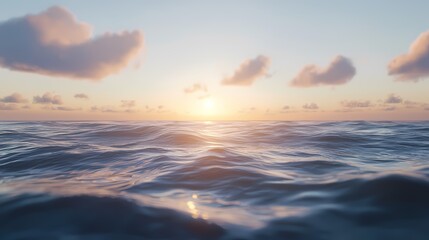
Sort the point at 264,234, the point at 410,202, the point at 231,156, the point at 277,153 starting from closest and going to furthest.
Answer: the point at 264,234 < the point at 410,202 < the point at 231,156 < the point at 277,153

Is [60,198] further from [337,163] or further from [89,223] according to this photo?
[337,163]

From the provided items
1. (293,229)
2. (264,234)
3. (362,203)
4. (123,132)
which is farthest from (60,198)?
(123,132)

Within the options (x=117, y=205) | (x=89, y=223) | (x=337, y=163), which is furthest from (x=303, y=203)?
(x=337, y=163)

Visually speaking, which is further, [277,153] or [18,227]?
[277,153]

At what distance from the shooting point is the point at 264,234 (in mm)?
3562

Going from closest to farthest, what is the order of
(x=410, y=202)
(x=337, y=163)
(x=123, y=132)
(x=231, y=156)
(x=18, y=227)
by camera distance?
(x=18, y=227), (x=410, y=202), (x=337, y=163), (x=231, y=156), (x=123, y=132)

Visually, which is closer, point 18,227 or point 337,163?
point 18,227

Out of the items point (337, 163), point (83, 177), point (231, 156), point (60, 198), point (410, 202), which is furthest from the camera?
point (231, 156)

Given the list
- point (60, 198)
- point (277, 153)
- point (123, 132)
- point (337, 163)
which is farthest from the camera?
point (123, 132)

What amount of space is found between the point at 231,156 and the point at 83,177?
14.5 feet

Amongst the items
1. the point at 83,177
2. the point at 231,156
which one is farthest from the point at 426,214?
the point at 83,177

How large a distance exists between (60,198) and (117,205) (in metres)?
1.13

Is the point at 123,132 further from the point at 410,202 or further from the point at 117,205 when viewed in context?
the point at 410,202

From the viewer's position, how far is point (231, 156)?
8992 mm
